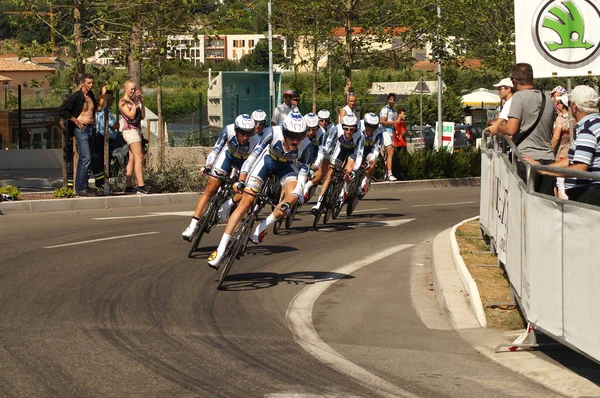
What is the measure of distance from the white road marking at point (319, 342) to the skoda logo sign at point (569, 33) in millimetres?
3318

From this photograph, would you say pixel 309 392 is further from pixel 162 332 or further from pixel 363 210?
pixel 363 210

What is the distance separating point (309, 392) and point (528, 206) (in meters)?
2.45

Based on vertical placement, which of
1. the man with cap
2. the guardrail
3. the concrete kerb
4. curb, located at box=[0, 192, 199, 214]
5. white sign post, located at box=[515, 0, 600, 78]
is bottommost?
the concrete kerb

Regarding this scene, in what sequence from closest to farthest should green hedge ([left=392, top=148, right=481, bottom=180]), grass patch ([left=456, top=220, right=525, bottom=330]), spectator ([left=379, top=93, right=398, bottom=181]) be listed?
grass patch ([left=456, top=220, right=525, bottom=330]), spectator ([left=379, top=93, right=398, bottom=181]), green hedge ([left=392, top=148, right=481, bottom=180])

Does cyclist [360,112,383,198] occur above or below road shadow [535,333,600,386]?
above

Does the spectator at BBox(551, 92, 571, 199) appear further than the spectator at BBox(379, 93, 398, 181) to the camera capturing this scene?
No

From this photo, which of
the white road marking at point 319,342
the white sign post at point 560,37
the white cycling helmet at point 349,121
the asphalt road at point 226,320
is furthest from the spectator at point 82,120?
the white sign post at point 560,37

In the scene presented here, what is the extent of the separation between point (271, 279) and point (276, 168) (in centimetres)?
118

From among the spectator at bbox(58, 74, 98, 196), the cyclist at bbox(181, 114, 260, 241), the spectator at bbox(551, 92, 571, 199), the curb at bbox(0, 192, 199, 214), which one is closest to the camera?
the cyclist at bbox(181, 114, 260, 241)

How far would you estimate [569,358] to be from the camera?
830 cm

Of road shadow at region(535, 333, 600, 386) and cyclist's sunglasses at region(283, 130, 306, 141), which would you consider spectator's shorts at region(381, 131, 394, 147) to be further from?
road shadow at region(535, 333, 600, 386)

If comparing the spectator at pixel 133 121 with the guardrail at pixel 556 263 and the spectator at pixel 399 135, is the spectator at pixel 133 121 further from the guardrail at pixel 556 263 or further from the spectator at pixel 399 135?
the guardrail at pixel 556 263

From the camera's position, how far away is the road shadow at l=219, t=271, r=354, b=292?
11.6m

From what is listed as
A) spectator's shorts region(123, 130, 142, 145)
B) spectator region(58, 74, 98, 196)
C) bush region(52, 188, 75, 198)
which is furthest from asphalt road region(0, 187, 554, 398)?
spectator's shorts region(123, 130, 142, 145)
